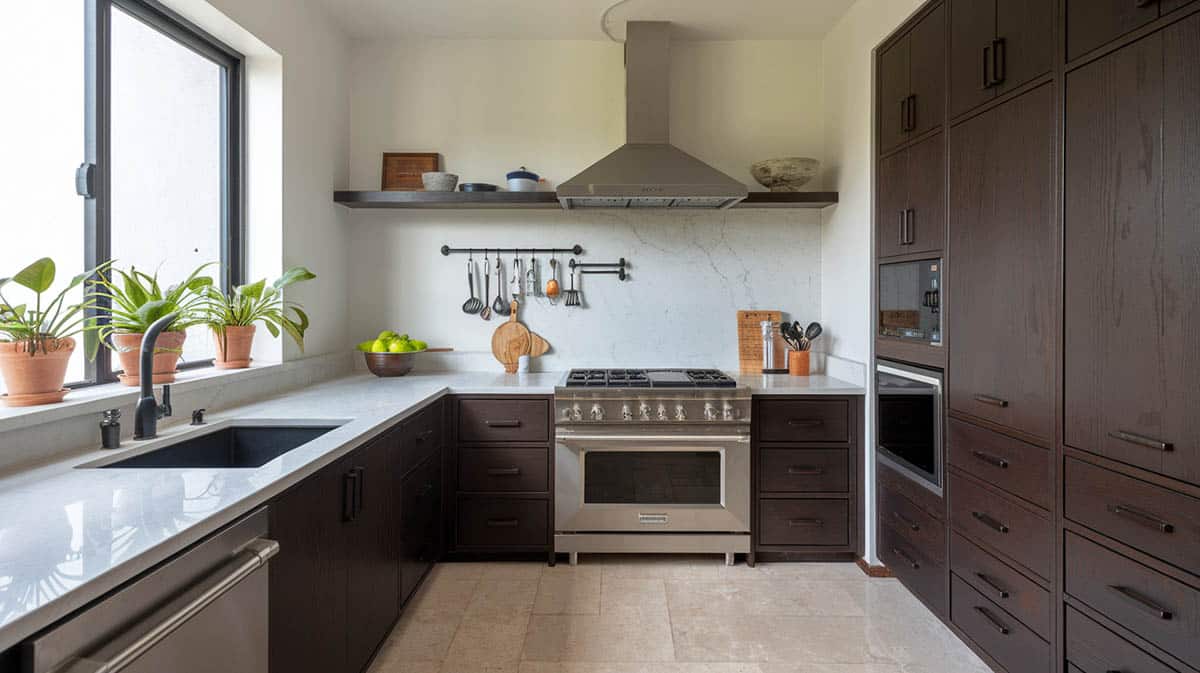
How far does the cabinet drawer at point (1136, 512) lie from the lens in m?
1.27

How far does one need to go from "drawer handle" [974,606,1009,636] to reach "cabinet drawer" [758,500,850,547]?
0.82 metres

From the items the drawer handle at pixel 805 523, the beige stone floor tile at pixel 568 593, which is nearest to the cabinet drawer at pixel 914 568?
the drawer handle at pixel 805 523

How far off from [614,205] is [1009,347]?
1.89 metres

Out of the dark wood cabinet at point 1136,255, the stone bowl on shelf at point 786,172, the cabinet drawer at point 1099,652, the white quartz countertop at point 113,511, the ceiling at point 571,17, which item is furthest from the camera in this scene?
the stone bowl on shelf at point 786,172

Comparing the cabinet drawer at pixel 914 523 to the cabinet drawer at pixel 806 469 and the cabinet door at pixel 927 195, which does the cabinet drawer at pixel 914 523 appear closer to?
the cabinet drawer at pixel 806 469

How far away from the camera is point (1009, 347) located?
182 centimetres

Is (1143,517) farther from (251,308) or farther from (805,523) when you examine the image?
(251,308)

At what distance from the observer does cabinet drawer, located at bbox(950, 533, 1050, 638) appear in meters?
1.71

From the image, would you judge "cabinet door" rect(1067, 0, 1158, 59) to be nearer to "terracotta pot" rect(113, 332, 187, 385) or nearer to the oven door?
the oven door

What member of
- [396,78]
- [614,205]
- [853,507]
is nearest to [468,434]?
[614,205]

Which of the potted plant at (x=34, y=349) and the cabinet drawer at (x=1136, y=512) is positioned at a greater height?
the potted plant at (x=34, y=349)

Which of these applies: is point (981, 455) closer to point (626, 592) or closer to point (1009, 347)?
point (1009, 347)

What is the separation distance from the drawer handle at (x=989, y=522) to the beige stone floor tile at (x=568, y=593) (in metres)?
1.35

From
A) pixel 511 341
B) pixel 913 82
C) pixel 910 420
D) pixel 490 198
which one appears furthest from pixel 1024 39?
pixel 511 341
